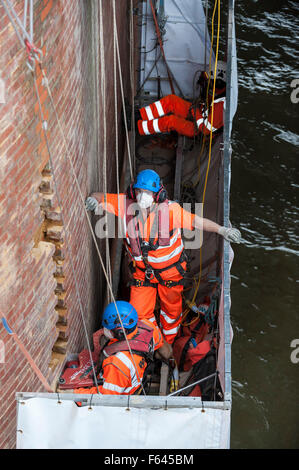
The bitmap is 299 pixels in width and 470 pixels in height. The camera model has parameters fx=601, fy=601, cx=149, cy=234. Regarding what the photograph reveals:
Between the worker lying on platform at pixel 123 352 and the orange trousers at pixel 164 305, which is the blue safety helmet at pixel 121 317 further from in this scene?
the orange trousers at pixel 164 305

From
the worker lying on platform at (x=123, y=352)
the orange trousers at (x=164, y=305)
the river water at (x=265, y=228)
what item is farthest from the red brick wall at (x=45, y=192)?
the river water at (x=265, y=228)

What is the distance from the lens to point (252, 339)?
31.0ft

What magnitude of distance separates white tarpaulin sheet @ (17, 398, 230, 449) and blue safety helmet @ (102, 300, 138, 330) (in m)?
1.35

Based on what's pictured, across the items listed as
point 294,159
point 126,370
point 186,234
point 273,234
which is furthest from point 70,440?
point 294,159

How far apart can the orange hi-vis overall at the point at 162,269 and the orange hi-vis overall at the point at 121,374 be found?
1.06m

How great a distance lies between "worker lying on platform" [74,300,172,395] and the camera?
227 inches

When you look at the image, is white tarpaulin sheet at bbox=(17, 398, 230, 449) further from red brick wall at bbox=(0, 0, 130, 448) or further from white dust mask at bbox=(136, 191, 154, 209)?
white dust mask at bbox=(136, 191, 154, 209)

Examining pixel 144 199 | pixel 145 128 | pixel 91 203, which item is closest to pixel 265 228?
pixel 145 128

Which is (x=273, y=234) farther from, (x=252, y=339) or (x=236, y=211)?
(x=252, y=339)

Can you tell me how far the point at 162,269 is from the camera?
6902mm

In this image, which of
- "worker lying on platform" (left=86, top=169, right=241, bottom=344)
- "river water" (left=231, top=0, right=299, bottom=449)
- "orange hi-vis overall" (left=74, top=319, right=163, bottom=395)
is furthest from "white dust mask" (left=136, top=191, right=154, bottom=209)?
"river water" (left=231, top=0, right=299, bottom=449)

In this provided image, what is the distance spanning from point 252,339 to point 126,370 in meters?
4.09

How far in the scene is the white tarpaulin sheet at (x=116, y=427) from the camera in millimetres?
4699

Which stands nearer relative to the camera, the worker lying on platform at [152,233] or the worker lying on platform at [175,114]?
the worker lying on platform at [152,233]
